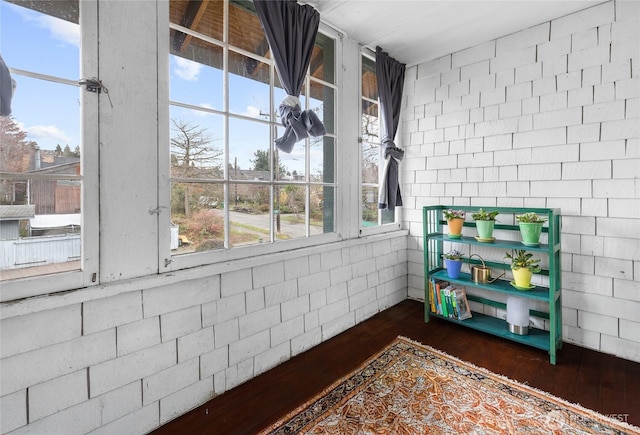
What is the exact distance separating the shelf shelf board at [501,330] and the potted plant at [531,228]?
74 centimetres

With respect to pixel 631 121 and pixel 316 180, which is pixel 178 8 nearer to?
pixel 316 180

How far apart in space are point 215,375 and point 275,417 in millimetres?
448

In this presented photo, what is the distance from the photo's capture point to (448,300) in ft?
9.14

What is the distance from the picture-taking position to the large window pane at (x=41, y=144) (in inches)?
51.0

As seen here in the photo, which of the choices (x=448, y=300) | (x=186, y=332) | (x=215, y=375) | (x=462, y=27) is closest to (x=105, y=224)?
(x=186, y=332)

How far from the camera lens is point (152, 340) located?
1.60 meters

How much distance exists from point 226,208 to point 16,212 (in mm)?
958

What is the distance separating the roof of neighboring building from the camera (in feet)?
4.21

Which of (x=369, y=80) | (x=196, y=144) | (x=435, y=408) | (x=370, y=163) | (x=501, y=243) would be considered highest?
(x=369, y=80)

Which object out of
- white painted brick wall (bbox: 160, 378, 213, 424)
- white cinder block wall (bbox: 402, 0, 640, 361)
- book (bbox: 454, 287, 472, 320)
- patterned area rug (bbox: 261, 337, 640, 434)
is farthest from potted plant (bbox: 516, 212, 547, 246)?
white painted brick wall (bbox: 160, 378, 213, 424)

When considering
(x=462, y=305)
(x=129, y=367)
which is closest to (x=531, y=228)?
(x=462, y=305)

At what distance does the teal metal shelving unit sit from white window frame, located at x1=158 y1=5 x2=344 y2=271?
90 centimetres

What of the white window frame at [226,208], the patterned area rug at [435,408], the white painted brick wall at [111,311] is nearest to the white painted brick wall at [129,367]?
the white painted brick wall at [111,311]

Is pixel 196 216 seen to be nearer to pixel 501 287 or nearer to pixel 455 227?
pixel 455 227
